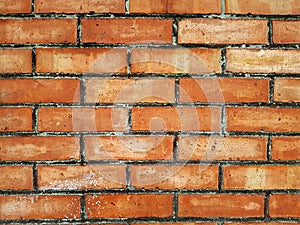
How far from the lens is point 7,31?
1073mm

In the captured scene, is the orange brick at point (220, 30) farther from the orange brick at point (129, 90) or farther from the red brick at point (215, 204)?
the red brick at point (215, 204)

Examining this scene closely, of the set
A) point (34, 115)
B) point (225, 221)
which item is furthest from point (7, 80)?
point (225, 221)

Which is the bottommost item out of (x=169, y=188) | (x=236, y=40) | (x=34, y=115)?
(x=169, y=188)

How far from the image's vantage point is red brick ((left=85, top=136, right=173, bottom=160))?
109cm

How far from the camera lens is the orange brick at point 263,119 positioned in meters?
1.10

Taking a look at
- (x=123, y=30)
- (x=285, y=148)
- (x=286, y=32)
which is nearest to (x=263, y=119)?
(x=285, y=148)

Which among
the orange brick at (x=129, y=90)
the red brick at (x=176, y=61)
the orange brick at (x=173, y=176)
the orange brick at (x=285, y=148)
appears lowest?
the orange brick at (x=173, y=176)

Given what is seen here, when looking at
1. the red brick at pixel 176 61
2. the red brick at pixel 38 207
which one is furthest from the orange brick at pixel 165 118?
the red brick at pixel 38 207

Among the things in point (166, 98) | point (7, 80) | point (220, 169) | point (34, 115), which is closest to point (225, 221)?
point (220, 169)

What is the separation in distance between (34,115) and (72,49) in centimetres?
25

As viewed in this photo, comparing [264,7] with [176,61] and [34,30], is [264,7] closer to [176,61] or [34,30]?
[176,61]

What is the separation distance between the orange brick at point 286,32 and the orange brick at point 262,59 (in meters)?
0.04

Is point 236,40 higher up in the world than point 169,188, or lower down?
higher up

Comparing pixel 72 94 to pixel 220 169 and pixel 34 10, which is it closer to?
pixel 34 10
